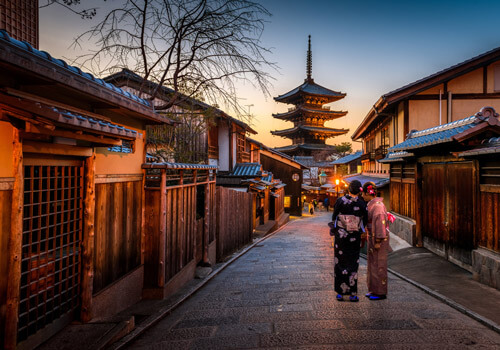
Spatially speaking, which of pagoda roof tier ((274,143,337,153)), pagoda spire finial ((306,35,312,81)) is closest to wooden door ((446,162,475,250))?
pagoda roof tier ((274,143,337,153))

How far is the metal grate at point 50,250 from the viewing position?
329 centimetres

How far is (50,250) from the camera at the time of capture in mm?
3758

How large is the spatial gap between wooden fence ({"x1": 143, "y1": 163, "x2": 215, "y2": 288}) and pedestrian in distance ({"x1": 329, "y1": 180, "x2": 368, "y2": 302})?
9.86ft

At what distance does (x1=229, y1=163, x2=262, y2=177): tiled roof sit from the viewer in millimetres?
18906

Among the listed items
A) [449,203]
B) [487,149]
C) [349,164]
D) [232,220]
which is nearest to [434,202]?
[449,203]

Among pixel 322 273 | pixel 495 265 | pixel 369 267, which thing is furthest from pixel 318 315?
pixel 495 265

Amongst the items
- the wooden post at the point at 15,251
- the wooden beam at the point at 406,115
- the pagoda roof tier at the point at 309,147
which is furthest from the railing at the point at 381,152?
the pagoda roof tier at the point at 309,147

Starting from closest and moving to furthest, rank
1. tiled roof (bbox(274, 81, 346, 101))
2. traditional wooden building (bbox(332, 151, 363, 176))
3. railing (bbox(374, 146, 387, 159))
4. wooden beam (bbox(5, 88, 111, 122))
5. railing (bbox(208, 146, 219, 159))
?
wooden beam (bbox(5, 88, 111, 122)), railing (bbox(374, 146, 387, 159)), railing (bbox(208, 146, 219, 159)), traditional wooden building (bbox(332, 151, 363, 176)), tiled roof (bbox(274, 81, 346, 101))

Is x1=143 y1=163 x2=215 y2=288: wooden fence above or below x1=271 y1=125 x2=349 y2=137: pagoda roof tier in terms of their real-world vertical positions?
below

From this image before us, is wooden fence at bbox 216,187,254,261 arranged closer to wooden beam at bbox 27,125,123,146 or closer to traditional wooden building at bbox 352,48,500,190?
wooden beam at bbox 27,125,123,146

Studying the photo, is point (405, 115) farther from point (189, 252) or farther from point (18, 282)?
point (18, 282)

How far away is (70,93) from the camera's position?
398 cm

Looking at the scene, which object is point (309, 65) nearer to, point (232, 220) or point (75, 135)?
point (232, 220)

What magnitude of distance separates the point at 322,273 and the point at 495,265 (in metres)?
3.15
